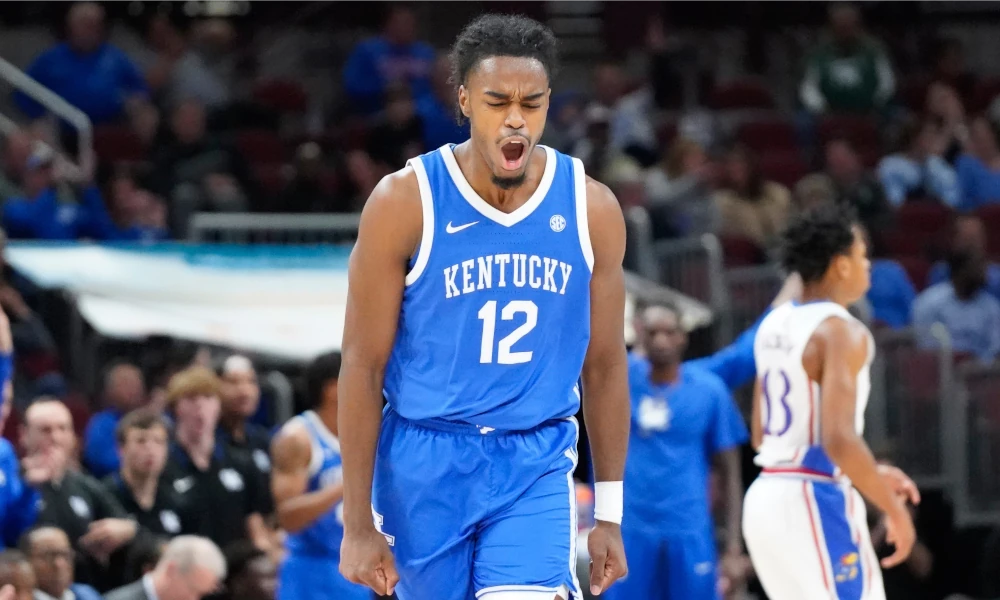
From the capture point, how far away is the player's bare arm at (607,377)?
13.6ft

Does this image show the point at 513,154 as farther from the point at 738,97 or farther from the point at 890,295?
the point at 738,97

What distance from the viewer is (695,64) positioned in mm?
14953

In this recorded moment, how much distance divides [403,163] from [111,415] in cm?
399

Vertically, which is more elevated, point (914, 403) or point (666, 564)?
point (914, 403)

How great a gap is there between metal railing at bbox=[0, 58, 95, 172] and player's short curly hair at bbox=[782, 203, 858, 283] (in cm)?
700

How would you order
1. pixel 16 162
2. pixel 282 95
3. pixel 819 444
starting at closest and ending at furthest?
pixel 819 444 → pixel 16 162 → pixel 282 95

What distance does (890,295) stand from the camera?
11.6 m

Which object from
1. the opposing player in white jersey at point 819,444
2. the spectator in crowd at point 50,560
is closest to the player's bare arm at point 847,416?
the opposing player in white jersey at point 819,444

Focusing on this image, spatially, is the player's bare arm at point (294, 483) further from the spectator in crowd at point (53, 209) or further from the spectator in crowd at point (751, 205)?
the spectator in crowd at point (751, 205)

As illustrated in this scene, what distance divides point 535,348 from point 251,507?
4449 mm

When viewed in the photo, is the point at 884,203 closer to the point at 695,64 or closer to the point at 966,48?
the point at 695,64

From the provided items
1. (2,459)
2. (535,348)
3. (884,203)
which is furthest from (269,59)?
(535,348)

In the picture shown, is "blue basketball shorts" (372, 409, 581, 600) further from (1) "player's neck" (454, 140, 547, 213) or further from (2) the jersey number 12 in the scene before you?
(1) "player's neck" (454, 140, 547, 213)

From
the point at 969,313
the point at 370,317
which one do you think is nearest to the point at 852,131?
the point at 969,313
